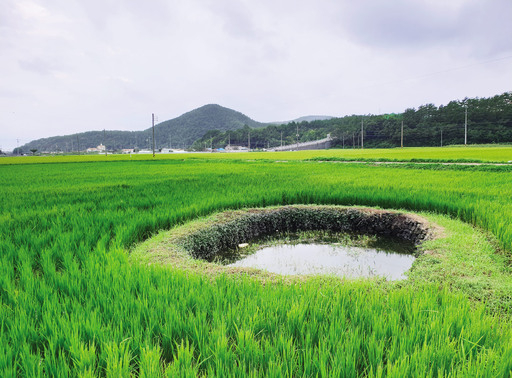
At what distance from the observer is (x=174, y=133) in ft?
Answer: 411

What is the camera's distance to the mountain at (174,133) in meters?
119

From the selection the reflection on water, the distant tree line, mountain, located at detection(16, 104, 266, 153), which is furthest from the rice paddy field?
mountain, located at detection(16, 104, 266, 153)

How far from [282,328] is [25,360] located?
Answer: 4.30 feet

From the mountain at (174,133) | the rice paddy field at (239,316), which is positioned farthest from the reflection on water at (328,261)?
the mountain at (174,133)

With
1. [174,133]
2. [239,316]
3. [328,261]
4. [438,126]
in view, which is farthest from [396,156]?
[174,133]

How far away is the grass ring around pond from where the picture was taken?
178 inches

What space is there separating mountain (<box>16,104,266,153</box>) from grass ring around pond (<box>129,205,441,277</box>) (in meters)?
119

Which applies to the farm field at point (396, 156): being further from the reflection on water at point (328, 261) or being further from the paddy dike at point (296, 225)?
the reflection on water at point (328, 261)

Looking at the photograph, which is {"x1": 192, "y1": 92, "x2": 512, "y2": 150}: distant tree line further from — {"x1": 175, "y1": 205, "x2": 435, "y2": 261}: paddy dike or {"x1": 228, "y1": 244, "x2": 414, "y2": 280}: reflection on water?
{"x1": 228, "y1": 244, "x2": 414, "y2": 280}: reflection on water

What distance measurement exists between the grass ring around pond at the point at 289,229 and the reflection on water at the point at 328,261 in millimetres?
301

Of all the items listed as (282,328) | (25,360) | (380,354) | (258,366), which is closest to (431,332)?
(380,354)

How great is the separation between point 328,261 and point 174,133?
422 feet

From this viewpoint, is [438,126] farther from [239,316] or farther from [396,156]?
[239,316]

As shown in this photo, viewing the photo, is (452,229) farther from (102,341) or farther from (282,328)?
(102,341)
